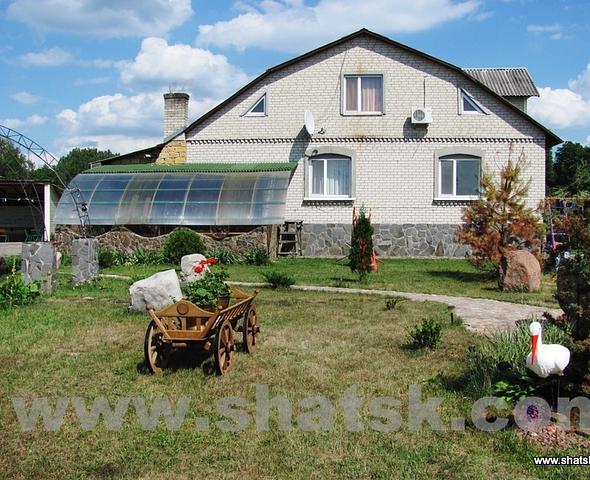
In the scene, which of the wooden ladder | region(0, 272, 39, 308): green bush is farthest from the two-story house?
region(0, 272, 39, 308): green bush

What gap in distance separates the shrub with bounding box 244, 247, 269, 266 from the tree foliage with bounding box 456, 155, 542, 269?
5.68 metres

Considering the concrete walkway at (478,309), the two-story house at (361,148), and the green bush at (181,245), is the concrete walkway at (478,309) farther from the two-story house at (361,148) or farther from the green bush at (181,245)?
the two-story house at (361,148)

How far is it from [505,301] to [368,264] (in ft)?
11.0

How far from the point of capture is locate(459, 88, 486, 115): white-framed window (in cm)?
2202

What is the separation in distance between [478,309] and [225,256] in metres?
9.80

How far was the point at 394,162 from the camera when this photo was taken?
22.2m

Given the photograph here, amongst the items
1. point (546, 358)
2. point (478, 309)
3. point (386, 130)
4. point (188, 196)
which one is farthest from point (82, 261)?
point (386, 130)

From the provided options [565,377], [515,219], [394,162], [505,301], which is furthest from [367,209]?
[565,377]

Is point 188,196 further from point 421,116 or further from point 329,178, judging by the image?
point 421,116

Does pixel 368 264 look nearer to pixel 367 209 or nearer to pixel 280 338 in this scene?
pixel 280 338

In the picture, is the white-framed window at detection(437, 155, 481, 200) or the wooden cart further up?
the white-framed window at detection(437, 155, 481, 200)

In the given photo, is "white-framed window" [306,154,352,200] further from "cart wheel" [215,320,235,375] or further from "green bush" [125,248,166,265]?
"cart wheel" [215,320,235,375]

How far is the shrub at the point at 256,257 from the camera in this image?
737 inches

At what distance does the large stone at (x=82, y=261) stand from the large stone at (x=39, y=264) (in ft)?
2.95
